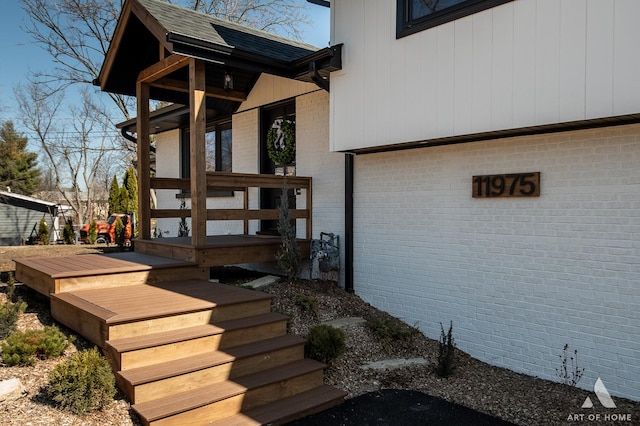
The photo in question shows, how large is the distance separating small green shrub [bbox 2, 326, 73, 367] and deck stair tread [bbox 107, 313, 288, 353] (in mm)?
583

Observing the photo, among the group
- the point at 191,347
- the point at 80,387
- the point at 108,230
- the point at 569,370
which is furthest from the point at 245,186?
the point at 108,230

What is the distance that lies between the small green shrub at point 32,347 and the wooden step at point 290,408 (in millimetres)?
1577

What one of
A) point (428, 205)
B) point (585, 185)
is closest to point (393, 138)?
point (428, 205)

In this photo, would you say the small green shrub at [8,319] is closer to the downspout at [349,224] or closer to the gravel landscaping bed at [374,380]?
the gravel landscaping bed at [374,380]

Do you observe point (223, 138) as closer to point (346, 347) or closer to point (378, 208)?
point (378, 208)

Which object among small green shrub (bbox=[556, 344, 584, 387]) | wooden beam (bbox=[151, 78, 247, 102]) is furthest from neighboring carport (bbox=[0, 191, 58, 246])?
small green shrub (bbox=[556, 344, 584, 387])

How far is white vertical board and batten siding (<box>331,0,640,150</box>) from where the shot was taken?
3.95 m

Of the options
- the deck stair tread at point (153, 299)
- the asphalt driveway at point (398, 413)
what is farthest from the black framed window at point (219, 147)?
the asphalt driveway at point (398, 413)

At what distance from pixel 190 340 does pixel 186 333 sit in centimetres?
12

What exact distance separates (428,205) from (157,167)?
28.6 ft

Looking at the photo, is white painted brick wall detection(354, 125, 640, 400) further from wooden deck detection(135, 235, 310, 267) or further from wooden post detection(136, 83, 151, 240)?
wooden post detection(136, 83, 151, 240)

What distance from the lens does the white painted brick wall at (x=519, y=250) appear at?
4.32 metres

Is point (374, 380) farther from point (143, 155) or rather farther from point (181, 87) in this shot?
point (181, 87)

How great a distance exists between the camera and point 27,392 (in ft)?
11.4
